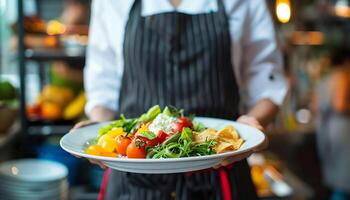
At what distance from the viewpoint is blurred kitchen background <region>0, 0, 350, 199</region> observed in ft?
7.29

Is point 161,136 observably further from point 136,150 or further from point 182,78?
point 182,78

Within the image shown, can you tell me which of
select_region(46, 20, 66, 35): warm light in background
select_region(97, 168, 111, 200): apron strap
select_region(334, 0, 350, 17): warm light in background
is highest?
select_region(334, 0, 350, 17): warm light in background

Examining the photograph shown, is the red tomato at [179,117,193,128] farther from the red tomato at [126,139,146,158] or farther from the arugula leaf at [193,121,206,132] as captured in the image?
the red tomato at [126,139,146,158]

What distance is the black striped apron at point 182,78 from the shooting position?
1196 mm

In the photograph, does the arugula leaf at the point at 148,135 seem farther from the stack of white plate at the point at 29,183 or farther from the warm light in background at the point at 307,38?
the warm light in background at the point at 307,38

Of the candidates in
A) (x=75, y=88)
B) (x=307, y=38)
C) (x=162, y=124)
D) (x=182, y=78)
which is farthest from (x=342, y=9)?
(x=162, y=124)

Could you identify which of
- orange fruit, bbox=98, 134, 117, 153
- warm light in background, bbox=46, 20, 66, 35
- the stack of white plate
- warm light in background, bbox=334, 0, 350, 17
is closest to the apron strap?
orange fruit, bbox=98, 134, 117, 153

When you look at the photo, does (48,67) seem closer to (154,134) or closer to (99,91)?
(99,91)

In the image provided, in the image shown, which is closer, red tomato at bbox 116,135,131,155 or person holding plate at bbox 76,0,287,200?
red tomato at bbox 116,135,131,155

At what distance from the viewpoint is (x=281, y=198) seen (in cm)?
221

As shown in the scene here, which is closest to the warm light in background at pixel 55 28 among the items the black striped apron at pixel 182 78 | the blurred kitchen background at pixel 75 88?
the blurred kitchen background at pixel 75 88

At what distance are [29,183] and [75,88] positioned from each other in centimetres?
97

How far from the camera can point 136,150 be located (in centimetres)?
92

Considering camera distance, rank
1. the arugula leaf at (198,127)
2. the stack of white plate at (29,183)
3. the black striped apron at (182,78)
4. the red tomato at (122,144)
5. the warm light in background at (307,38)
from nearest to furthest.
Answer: the red tomato at (122,144) < the arugula leaf at (198,127) < the black striped apron at (182,78) < the stack of white plate at (29,183) < the warm light in background at (307,38)
